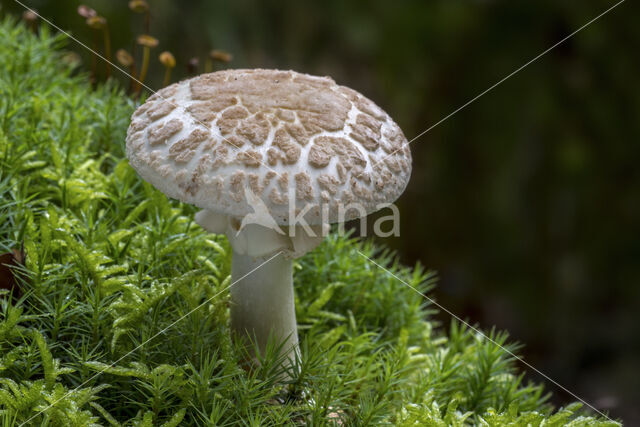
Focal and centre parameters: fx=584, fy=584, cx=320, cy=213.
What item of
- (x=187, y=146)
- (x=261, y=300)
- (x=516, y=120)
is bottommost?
(x=261, y=300)

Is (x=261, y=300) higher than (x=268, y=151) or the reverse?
the reverse

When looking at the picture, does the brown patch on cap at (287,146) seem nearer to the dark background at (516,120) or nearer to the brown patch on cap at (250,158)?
the brown patch on cap at (250,158)

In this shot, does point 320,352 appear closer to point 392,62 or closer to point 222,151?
point 222,151

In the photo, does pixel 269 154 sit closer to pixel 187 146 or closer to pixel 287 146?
pixel 287 146

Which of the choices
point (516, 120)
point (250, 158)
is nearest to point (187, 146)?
point (250, 158)

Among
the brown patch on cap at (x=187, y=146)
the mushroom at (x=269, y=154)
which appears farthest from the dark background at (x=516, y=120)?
the brown patch on cap at (x=187, y=146)

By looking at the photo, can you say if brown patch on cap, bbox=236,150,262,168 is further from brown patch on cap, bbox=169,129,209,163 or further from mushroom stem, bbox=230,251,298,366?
mushroom stem, bbox=230,251,298,366

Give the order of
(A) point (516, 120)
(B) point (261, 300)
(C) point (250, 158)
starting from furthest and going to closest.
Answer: (A) point (516, 120) → (B) point (261, 300) → (C) point (250, 158)
